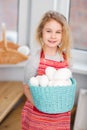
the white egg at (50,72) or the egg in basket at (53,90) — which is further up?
the white egg at (50,72)

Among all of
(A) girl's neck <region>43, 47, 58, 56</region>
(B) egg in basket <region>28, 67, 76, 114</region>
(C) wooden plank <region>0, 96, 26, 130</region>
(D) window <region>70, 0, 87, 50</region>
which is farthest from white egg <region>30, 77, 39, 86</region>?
(D) window <region>70, 0, 87, 50</region>

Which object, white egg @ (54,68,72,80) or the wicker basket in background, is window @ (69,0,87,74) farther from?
white egg @ (54,68,72,80)

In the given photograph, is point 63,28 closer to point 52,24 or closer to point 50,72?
point 52,24

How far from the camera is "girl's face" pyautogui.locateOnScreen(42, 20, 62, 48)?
1.06 m

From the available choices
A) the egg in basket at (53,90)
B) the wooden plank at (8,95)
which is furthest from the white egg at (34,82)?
the wooden plank at (8,95)

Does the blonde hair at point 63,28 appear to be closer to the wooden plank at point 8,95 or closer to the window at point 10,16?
the wooden plank at point 8,95

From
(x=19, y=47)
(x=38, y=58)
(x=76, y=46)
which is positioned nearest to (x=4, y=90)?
(x=19, y=47)

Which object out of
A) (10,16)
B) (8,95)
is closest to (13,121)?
(8,95)

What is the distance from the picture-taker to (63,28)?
1081 mm

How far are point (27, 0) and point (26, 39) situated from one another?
23 centimetres

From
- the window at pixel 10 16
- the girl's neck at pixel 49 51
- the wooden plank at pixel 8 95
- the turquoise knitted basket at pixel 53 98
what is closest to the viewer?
the turquoise knitted basket at pixel 53 98

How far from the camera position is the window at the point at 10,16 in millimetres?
1797

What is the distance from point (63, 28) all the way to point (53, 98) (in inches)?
10.4

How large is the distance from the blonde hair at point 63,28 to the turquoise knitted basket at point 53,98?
A: 0.15 meters
